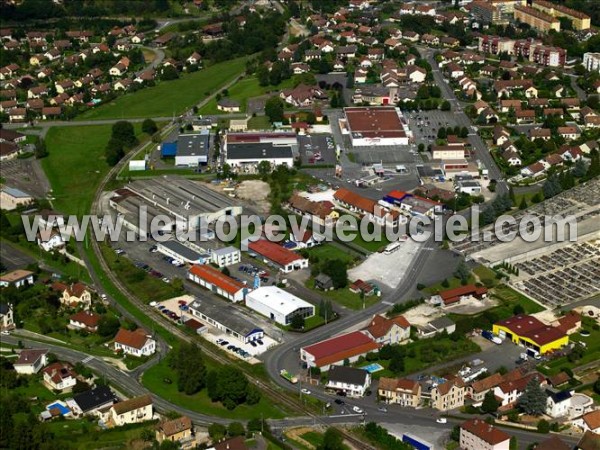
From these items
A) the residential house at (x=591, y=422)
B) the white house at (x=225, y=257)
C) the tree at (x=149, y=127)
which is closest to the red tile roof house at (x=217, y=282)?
the white house at (x=225, y=257)

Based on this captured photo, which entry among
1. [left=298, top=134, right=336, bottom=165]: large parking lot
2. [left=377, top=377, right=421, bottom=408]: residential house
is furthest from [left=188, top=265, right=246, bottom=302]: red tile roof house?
[left=298, top=134, right=336, bottom=165]: large parking lot

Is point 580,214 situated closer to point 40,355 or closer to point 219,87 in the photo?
point 40,355

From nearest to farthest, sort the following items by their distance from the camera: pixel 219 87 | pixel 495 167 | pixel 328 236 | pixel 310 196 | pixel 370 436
Result: pixel 370 436, pixel 328 236, pixel 310 196, pixel 495 167, pixel 219 87

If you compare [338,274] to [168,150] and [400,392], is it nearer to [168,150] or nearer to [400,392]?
[400,392]

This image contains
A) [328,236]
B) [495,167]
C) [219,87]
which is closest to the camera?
[328,236]

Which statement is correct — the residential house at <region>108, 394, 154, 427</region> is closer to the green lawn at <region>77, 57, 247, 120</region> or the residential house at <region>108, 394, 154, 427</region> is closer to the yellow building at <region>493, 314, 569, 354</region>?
the yellow building at <region>493, 314, 569, 354</region>

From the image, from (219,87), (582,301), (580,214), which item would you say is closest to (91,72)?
(219,87)
